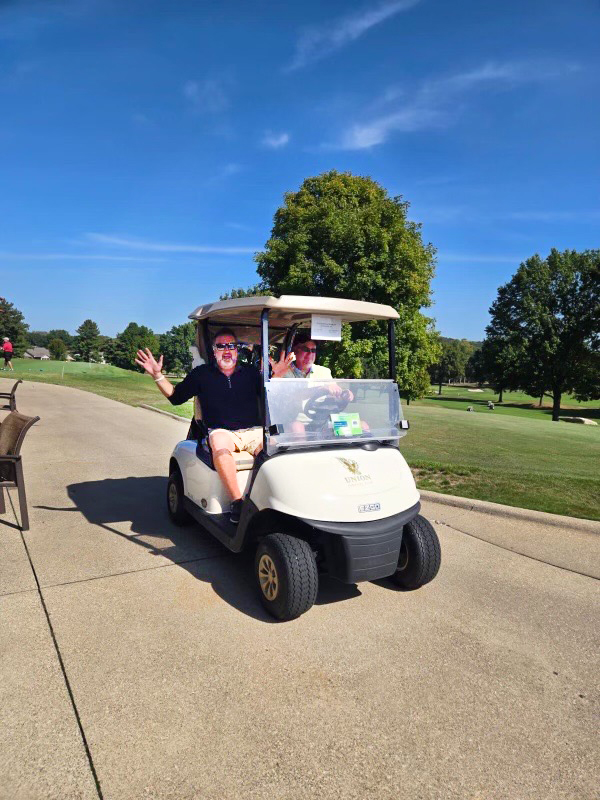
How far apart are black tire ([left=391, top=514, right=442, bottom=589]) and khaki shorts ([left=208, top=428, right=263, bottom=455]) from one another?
4.39 ft

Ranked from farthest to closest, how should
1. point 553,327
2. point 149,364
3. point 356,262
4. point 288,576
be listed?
1. point 553,327
2. point 356,262
3. point 149,364
4. point 288,576

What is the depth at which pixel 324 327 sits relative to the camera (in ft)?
12.2

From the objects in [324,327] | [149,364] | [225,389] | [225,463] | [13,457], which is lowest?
[13,457]

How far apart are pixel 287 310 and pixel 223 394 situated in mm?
1164

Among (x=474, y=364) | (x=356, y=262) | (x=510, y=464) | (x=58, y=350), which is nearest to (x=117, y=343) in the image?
(x=58, y=350)

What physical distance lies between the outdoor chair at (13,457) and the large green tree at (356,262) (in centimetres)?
1336

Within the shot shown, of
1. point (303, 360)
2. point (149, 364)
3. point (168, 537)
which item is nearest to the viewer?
point (149, 364)

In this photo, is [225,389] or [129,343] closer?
[225,389]

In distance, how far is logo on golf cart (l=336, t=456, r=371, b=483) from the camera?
3188 mm

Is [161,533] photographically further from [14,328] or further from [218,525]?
[14,328]

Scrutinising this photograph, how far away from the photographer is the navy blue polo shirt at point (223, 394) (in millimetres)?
4324

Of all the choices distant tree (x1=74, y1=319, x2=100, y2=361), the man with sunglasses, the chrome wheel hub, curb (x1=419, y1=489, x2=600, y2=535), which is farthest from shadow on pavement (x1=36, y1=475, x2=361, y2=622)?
distant tree (x1=74, y1=319, x2=100, y2=361)

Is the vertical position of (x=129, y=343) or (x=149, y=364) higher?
(x=129, y=343)

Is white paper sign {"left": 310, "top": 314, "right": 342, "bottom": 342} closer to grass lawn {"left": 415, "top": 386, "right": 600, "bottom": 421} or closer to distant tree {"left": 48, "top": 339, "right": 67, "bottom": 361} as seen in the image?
grass lawn {"left": 415, "top": 386, "right": 600, "bottom": 421}
